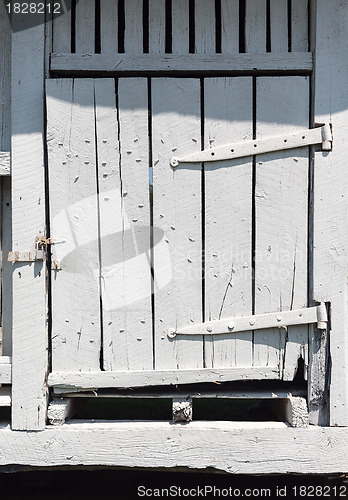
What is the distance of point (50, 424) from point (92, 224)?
105 cm

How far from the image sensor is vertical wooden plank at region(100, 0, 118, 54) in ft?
8.36

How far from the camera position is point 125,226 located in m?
2.51

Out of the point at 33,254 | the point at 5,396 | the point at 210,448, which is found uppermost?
the point at 33,254

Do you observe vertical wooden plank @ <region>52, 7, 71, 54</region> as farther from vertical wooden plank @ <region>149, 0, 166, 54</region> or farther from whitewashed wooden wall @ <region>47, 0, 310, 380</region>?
vertical wooden plank @ <region>149, 0, 166, 54</region>

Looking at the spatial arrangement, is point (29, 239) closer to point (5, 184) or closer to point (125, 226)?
point (5, 184)

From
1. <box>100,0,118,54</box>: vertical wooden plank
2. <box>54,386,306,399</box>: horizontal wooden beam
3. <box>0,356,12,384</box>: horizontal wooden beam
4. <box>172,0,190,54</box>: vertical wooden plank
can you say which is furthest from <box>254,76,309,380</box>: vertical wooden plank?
<box>0,356,12,384</box>: horizontal wooden beam

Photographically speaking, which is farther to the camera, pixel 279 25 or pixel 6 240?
pixel 6 240

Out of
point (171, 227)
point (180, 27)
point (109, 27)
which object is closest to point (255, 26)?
point (180, 27)

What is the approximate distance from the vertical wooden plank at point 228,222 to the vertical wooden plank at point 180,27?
0.24m

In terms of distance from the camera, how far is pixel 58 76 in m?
2.63

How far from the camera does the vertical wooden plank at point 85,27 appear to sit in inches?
100

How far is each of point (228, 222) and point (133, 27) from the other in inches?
43.8

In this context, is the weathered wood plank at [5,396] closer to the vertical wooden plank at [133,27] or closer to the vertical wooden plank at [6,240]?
the vertical wooden plank at [6,240]

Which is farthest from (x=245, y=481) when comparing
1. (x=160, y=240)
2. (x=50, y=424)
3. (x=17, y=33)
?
(x=17, y=33)
